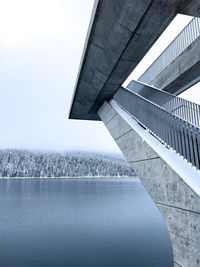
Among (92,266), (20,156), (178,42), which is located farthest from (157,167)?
(20,156)

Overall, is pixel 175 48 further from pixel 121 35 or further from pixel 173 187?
pixel 173 187

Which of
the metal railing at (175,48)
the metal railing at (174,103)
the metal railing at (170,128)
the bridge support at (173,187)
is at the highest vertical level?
the metal railing at (175,48)

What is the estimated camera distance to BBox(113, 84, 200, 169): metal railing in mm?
4770

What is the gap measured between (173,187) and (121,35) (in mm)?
4834

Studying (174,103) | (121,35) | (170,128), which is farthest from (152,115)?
(174,103)

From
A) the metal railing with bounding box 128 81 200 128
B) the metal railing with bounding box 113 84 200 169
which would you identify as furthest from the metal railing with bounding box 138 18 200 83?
the metal railing with bounding box 113 84 200 169

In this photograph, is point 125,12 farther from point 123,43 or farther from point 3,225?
point 3,225

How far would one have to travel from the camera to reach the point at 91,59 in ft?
23.3

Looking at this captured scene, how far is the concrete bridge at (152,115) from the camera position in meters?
4.05

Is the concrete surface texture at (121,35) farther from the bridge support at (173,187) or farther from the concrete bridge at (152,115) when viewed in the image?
the bridge support at (173,187)

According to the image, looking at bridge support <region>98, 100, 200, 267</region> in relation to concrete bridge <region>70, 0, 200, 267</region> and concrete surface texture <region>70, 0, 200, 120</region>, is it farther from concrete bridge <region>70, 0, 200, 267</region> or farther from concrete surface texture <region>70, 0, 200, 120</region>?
concrete surface texture <region>70, 0, 200, 120</region>

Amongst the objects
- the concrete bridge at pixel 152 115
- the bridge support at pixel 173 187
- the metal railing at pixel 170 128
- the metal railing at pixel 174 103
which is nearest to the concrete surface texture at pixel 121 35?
the concrete bridge at pixel 152 115

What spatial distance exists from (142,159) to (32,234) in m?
18.3

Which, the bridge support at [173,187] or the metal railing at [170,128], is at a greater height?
the metal railing at [170,128]
